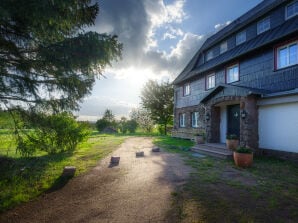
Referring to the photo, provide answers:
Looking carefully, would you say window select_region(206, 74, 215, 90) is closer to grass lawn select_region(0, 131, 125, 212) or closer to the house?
the house

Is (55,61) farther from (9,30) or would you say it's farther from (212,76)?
(212,76)

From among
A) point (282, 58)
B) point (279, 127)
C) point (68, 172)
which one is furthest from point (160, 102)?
point (68, 172)

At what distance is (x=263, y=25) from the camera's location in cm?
1059

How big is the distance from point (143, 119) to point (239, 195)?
2692 centimetres

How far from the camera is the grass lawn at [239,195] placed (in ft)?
10.8

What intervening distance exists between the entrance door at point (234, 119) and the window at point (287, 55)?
294cm

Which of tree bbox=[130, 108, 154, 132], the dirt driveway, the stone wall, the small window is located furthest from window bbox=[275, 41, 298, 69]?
tree bbox=[130, 108, 154, 132]

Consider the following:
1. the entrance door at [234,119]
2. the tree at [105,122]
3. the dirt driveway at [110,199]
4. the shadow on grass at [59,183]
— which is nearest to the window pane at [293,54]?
the entrance door at [234,119]

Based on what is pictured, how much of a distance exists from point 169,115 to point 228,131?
1550cm

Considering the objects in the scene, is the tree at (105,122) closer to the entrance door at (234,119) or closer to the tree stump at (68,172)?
the entrance door at (234,119)

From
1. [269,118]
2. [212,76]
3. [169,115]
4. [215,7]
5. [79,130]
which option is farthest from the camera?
[169,115]

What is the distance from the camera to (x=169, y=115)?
26453 millimetres

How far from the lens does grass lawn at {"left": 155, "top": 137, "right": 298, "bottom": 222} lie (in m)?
3.30

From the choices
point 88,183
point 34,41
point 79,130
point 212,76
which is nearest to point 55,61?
point 34,41
